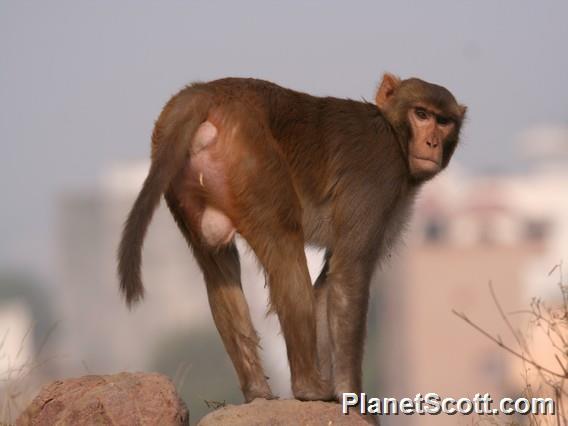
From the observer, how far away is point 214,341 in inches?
2628

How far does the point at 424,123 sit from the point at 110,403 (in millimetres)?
2370

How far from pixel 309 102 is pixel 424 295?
68.0m

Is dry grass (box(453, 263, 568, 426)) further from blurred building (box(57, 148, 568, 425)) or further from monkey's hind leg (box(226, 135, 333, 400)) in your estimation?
blurred building (box(57, 148, 568, 425))

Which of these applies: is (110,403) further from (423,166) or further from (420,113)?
(420,113)

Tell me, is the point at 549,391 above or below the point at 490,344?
above

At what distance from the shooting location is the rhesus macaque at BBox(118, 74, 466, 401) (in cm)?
661

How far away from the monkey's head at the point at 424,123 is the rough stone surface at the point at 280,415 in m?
1.58

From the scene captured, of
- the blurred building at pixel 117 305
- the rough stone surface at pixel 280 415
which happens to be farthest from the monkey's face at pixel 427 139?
the blurred building at pixel 117 305

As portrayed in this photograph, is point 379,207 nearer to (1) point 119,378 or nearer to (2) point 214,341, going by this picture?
(1) point 119,378

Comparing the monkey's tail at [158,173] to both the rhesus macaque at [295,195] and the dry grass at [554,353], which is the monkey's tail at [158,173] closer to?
the rhesus macaque at [295,195]

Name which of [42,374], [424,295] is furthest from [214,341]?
[42,374]

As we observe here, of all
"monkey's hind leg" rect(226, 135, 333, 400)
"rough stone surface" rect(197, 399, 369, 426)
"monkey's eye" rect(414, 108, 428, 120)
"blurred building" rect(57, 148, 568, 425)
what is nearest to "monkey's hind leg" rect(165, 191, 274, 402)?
"monkey's hind leg" rect(226, 135, 333, 400)

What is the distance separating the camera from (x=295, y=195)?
6.78m

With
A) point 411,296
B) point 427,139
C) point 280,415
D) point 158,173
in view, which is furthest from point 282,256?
point 411,296
